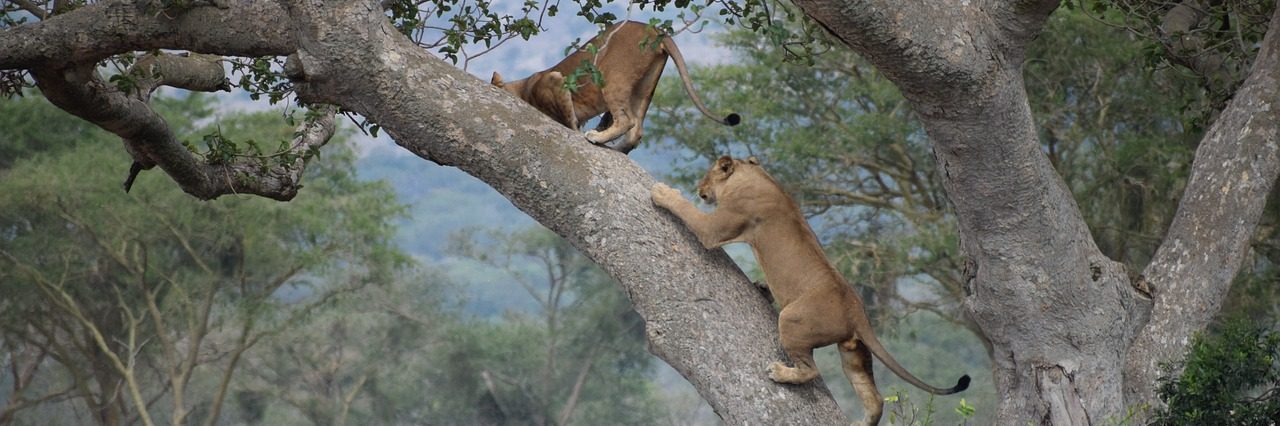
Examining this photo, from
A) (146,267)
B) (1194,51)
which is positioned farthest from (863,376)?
(146,267)

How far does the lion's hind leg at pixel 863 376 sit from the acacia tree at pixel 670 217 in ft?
1.42

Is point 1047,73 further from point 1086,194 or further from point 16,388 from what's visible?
point 16,388

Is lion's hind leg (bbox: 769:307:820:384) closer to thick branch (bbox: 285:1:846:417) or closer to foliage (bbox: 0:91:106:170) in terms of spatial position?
thick branch (bbox: 285:1:846:417)

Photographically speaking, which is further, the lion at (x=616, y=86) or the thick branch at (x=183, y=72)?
the thick branch at (x=183, y=72)

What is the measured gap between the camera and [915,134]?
16.5 metres

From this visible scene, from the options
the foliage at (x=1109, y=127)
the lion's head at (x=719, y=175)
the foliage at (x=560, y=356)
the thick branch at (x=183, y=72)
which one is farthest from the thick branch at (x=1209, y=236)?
the foliage at (x=560, y=356)

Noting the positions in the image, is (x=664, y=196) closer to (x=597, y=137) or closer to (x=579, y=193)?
(x=579, y=193)

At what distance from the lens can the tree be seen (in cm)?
2020

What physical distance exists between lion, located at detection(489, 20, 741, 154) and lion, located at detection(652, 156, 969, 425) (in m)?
0.58

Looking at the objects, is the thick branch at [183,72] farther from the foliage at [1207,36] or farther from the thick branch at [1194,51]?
the thick branch at [1194,51]

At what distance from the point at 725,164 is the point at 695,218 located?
0.87 m

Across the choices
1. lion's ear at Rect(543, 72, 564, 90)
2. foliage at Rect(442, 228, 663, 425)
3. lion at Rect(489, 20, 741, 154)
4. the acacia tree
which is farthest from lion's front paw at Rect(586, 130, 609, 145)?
foliage at Rect(442, 228, 663, 425)

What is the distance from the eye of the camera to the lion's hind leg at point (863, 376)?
16.3ft

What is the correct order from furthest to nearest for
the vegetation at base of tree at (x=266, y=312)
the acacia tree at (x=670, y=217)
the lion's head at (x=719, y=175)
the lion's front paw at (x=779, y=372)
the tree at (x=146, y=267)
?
the vegetation at base of tree at (x=266, y=312) → the tree at (x=146, y=267) → the lion's head at (x=719, y=175) → the lion's front paw at (x=779, y=372) → the acacia tree at (x=670, y=217)
